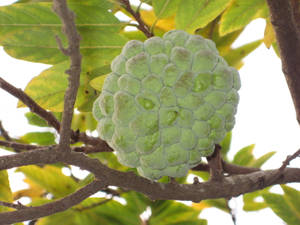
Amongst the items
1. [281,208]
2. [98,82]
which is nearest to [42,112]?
[98,82]

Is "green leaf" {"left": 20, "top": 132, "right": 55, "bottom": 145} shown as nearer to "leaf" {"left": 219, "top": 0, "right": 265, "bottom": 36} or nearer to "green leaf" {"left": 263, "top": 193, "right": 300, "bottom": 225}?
"leaf" {"left": 219, "top": 0, "right": 265, "bottom": 36}

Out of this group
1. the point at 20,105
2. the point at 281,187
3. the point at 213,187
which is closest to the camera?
the point at 213,187

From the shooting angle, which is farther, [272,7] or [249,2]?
[249,2]

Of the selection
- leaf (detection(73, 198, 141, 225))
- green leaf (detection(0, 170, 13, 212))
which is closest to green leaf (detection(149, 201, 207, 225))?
leaf (detection(73, 198, 141, 225))

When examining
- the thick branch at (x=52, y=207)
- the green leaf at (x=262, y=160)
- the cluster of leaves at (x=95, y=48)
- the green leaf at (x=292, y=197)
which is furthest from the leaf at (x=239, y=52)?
the thick branch at (x=52, y=207)

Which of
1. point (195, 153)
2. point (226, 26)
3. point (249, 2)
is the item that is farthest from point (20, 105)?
point (249, 2)

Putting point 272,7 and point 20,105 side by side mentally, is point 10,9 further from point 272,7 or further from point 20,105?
point 272,7

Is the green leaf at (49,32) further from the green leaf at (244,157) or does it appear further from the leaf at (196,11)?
the green leaf at (244,157)
